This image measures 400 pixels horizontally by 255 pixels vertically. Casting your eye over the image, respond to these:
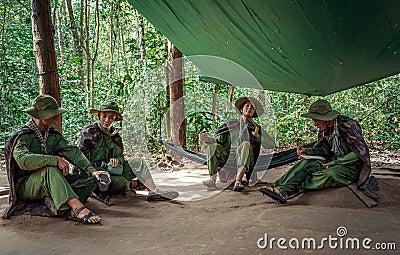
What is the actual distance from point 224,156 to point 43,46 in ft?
5.80

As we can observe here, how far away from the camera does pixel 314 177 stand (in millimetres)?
2602

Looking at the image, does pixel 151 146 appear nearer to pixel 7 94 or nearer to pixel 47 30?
pixel 7 94

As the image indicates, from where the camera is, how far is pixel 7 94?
5789 mm

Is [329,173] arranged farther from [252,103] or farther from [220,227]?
[252,103]

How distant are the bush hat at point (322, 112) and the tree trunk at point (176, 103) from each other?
247cm

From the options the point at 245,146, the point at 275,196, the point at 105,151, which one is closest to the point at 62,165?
the point at 105,151

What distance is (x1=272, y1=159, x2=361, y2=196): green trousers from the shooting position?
2512 millimetres

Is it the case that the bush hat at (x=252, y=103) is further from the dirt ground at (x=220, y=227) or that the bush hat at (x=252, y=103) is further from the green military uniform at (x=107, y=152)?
the green military uniform at (x=107, y=152)

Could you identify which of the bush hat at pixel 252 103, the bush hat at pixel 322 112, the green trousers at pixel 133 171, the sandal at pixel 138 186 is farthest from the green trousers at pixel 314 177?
the sandal at pixel 138 186

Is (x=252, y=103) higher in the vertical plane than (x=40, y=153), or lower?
higher

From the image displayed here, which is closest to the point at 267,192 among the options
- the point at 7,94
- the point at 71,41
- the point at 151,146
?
the point at 151,146

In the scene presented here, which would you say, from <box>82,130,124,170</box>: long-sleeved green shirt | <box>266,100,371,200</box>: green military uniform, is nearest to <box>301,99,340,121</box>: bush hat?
<box>266,100,371,200</box>: green military uniform

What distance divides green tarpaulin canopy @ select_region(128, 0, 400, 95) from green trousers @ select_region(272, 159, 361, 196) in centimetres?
77

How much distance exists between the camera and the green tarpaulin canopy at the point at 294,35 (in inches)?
81.7
